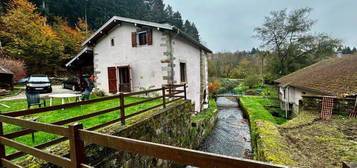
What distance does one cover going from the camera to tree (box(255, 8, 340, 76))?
18.4 meters

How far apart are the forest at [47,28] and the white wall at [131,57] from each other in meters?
3.44

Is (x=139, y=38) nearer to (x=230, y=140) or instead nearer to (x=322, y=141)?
(x=230, y=140)

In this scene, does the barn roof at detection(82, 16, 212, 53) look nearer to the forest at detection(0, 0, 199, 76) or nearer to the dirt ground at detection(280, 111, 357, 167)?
the forest at detection(0, 0, 199, 76)

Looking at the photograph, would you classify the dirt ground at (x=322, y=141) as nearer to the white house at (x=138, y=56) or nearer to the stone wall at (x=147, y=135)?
the stone wall at (x=147, y=135)

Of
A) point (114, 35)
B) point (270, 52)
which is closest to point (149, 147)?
point (114, 35)

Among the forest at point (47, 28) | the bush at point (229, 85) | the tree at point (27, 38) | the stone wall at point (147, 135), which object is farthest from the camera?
the bush at point (229, 85)

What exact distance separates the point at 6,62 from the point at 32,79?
7048 millimetres

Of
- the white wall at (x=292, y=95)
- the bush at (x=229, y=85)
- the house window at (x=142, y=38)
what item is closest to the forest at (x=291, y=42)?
the bush at (x=229, y=85)

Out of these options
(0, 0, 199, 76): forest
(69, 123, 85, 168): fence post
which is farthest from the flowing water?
(0, 0, 199, 76): forest

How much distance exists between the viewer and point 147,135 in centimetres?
424

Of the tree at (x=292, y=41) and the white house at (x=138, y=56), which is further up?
the tree at (x=292, y=41)

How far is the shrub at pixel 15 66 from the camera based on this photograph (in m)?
13.4

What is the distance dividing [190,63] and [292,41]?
1779 cm

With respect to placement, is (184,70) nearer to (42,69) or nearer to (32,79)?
(32,79)
